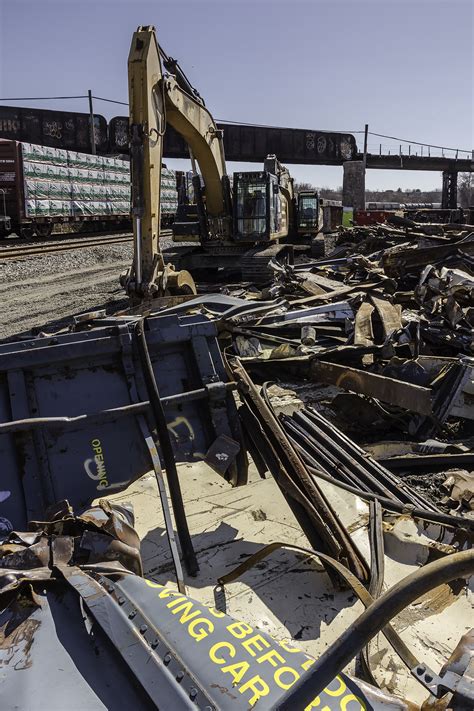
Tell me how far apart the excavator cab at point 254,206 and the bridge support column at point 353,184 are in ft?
102

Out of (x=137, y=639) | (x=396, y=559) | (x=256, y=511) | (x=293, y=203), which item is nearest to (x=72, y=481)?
(x=256, y=511)

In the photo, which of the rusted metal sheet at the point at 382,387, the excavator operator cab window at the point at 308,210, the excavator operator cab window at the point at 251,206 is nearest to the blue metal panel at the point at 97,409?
the rusted metal sheet at the point at 382,387

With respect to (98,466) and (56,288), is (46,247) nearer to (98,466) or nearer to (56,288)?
(56,288)

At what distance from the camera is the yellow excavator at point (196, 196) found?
9.98 m

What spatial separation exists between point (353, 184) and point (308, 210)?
27.1 meters

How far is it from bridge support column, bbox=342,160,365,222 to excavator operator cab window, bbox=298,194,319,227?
84.0 ft

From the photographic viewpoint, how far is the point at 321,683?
1.45 m

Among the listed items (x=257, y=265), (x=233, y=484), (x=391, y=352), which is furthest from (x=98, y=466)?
(x=257, y=265)

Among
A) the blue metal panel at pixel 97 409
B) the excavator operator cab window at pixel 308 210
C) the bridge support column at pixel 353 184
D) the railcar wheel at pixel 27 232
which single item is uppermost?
the bridge support column at pixel 353 184

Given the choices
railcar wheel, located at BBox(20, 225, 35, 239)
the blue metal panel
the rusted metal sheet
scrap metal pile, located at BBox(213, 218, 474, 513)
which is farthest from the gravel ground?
the blue metal panel

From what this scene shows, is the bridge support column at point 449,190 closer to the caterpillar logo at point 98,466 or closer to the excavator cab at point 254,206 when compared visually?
the excavator cab at point 254,206

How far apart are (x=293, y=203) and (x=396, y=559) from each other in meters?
17.6

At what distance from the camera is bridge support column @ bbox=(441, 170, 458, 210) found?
2141 inches

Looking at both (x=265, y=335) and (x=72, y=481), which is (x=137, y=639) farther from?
(x=265, y=335)
